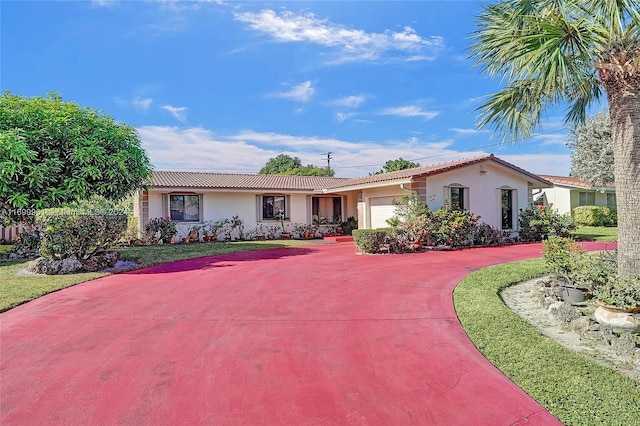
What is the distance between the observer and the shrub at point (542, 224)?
1686cm

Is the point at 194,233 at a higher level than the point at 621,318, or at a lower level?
higher

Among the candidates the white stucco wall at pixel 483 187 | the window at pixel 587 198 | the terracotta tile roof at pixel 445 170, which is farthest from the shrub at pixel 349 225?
the window at pixel 587 198

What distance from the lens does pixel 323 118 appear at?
27.6 m

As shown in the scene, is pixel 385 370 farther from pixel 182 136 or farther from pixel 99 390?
pixel 182 136

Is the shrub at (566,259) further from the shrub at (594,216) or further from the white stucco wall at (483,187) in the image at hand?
the shrub at (594,216)

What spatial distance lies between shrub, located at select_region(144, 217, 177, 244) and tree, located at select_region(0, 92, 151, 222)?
579 cm

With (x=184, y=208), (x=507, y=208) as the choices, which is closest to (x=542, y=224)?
(x=507, y=208)

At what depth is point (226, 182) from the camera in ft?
69.8

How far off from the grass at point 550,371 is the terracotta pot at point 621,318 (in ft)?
3.10

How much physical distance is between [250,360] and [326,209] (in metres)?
19.2

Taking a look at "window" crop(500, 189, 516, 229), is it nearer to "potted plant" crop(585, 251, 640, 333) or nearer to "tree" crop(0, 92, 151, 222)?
"potted plant" crop(585, 251, 640, 333)

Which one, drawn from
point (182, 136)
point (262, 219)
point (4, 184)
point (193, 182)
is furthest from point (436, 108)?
point (4, 184)

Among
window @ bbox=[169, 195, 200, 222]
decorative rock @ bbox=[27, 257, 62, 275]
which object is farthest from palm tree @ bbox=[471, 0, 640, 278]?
window @ bbox=[169, 195, 200, 222]

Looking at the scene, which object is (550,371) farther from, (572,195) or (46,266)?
(572,195)
